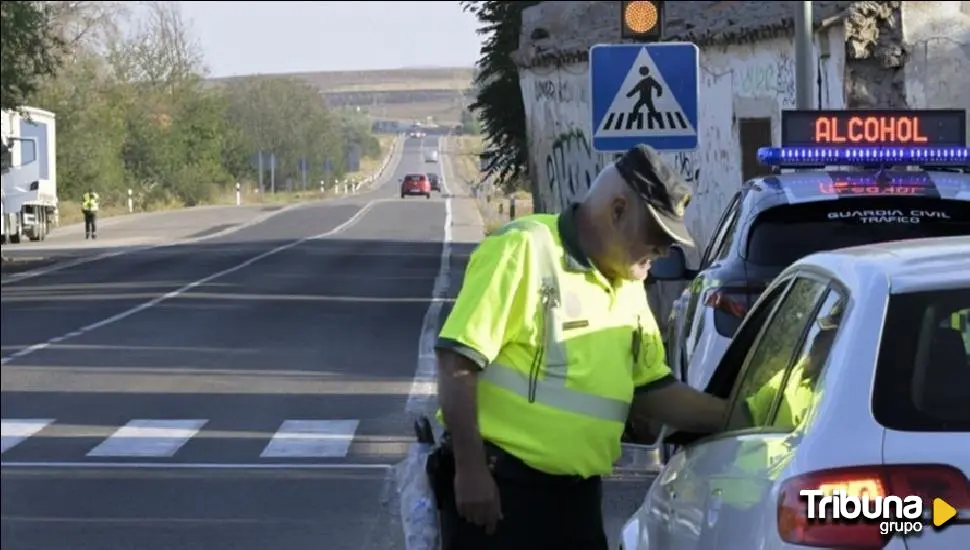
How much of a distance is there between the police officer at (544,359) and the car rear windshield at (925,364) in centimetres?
94

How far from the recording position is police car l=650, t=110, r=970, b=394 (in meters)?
7.96

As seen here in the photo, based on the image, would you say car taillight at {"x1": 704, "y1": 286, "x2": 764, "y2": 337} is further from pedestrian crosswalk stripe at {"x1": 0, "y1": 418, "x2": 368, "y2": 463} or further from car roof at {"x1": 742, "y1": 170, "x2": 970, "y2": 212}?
pedestrian crosswalk stripe at {"x1": 0, "y1": 418, "x2": 368, "y2": 463}

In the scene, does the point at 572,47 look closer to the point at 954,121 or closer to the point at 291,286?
the point at 291,286

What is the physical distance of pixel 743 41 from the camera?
65.6 feet

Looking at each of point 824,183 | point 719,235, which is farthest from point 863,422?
point 719,235

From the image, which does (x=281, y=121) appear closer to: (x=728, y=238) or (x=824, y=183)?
(x=728, y=238)

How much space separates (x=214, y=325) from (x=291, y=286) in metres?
7.22

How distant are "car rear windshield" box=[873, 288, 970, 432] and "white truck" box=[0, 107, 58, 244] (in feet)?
138

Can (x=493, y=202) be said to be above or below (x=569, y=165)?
Result: below

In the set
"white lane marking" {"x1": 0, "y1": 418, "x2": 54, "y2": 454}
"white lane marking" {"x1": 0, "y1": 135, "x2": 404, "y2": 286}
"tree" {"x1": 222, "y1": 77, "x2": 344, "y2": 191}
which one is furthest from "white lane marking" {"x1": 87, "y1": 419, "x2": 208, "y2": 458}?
"tree" {"x1": 222, "y1": 77, "x2": 344, "y2": 191}

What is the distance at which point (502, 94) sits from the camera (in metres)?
33.3

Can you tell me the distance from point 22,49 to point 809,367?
30.8 metres

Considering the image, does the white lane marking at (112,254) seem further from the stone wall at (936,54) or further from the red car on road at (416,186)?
the red car on road at (416,186)

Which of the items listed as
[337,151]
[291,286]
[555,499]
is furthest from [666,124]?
[337,151]
